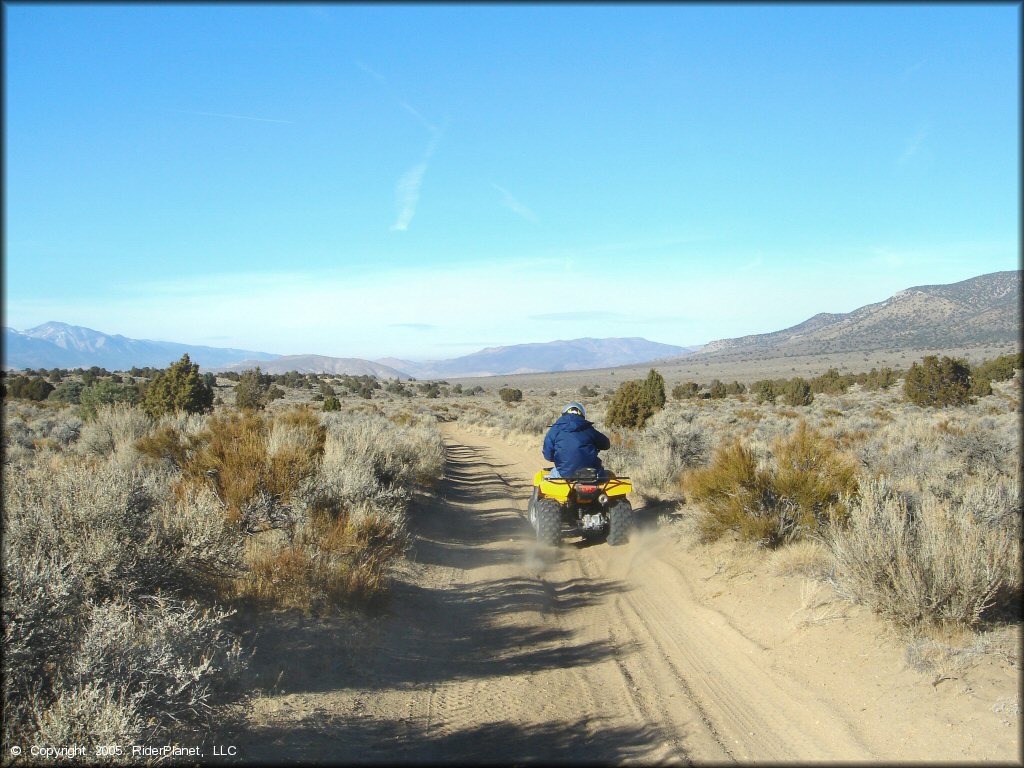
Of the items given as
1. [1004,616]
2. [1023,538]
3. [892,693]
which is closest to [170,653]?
[892,693]

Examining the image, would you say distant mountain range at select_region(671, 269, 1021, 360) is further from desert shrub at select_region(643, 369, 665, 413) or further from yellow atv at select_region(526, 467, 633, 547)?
yellow atv at select_region(526, 467, 633, 547)

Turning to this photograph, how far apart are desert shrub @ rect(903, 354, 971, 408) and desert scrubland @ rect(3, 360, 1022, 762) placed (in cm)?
1948

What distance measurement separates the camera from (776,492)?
8586 millimetres

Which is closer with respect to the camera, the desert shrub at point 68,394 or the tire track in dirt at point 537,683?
the tire track in dirt at point 537,683

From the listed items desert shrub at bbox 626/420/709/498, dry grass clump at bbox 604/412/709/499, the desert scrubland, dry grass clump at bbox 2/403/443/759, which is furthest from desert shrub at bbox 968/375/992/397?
dry grass clump at bbox 2/403/443/759

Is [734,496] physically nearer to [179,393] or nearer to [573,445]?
[573,445]

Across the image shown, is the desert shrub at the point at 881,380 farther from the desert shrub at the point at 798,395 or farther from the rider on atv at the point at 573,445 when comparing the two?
the rider on atv at the point at 573,445

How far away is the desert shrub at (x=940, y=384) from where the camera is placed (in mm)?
27797


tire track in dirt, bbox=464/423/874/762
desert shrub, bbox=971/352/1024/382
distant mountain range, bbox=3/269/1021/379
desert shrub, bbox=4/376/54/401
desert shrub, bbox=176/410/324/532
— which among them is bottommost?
tire track in dirt, bbox=464/423/874/762

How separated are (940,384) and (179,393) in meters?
31.4

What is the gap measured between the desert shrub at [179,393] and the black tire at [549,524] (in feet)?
50.8

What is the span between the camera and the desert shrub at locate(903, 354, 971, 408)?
2780cm

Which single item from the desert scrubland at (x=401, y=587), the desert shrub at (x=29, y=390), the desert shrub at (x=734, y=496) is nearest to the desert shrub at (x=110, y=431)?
the desert scrubland at (x=401, y=587)

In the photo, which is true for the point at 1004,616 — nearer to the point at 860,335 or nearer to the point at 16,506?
the point at 16,506
